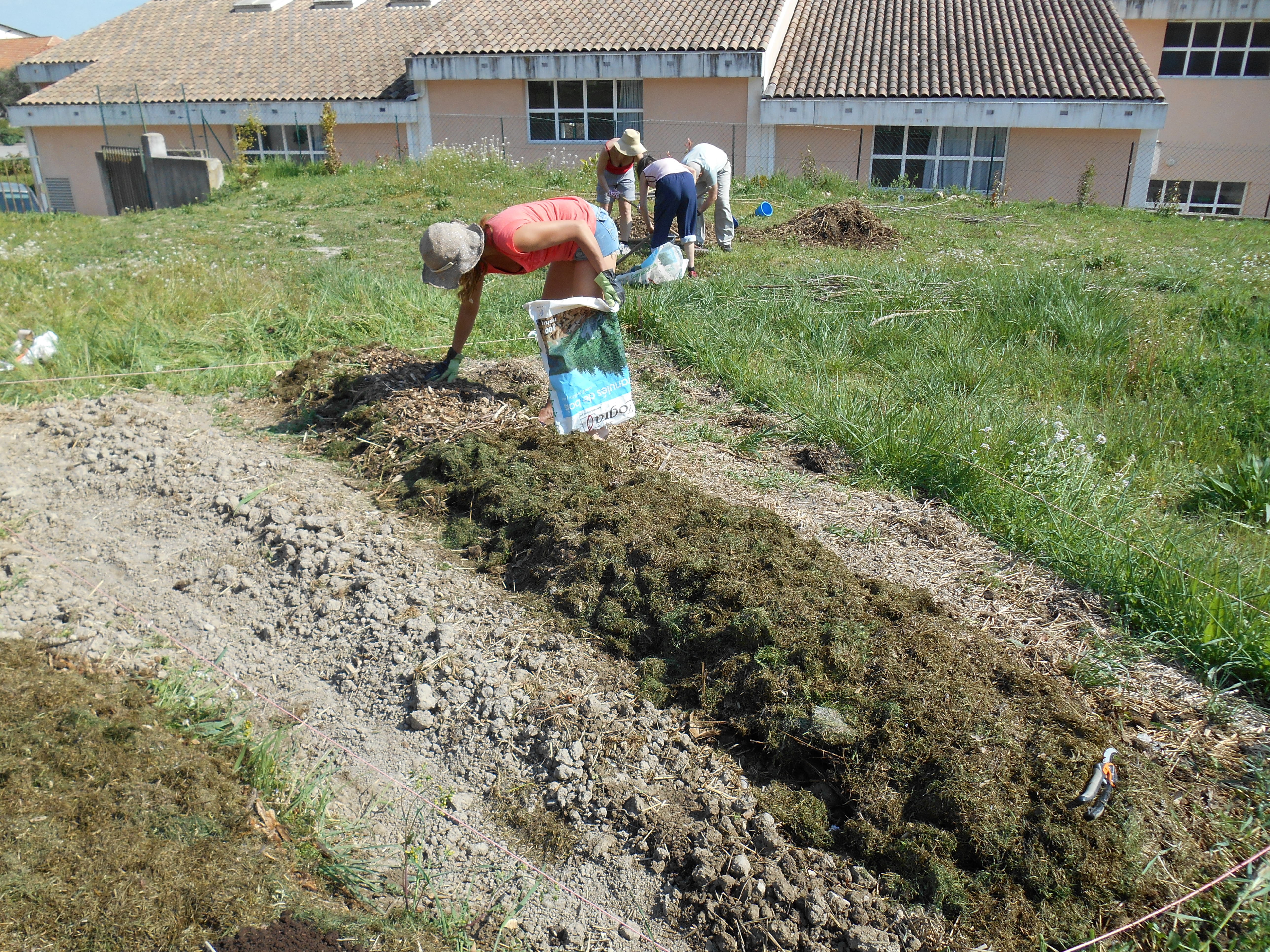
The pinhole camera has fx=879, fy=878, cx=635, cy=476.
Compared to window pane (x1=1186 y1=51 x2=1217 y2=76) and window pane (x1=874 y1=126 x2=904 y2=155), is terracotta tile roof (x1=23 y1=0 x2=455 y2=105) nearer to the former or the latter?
window pane (x1=874 y1=126 x2=904 y2=155)

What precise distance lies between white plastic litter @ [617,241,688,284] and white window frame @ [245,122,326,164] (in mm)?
19400

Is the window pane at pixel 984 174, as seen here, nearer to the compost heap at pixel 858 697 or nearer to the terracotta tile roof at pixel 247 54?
the terracotta tile roof at pixel 247 54

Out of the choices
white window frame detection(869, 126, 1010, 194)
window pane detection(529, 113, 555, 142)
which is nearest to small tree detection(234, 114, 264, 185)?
window pane detection(529, 113, 555, 142)

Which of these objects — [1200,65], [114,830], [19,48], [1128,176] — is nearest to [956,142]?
[1128,176]

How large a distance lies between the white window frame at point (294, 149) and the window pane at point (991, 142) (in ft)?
55.1

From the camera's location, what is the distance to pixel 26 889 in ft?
6.56

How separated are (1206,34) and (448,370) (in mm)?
24858

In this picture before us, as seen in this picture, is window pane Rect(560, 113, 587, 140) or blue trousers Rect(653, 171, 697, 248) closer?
blue trousers Rect(653, 171, 697, 248)

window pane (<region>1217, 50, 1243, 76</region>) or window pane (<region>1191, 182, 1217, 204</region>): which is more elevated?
window pane (<region>1217, 50, 1243, 76</region>)

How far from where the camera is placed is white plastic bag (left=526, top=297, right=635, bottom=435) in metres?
4.35

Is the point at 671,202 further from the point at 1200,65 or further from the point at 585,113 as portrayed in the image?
the point at 1200,65

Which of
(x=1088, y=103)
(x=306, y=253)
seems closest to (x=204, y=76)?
(x=306, y=253)

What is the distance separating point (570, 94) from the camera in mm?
22125

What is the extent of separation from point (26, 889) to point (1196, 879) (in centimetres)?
280
